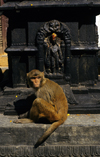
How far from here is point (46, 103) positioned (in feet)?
12.6

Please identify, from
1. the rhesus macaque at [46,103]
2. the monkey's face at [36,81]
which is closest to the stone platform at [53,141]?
the rhesus macaque at [46,103]

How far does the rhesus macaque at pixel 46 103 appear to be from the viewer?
3818mm

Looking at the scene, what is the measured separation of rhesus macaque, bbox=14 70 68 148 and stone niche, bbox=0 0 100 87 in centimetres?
204

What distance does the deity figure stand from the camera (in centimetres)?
591

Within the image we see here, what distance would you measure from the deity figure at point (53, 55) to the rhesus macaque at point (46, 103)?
6.42ft

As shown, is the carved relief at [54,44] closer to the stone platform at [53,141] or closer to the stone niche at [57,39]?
the stone niche at [57,39]

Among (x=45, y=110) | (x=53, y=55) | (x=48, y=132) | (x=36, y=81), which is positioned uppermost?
(x=53, y=55)

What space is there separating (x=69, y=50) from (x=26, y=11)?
64.3 inches

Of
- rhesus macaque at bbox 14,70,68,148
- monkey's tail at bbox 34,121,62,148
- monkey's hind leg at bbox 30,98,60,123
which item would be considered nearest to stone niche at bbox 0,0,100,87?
rhesus macaque at bbox 14,70,68,148

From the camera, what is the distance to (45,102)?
3.85 metres

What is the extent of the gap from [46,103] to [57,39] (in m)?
2.64

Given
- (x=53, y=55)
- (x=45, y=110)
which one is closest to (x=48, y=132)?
(x=45, y=110)

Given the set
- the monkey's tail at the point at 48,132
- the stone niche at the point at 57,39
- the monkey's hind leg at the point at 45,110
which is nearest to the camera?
the monkey's tail at the point at 48,132

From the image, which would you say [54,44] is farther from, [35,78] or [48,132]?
[48,132]
